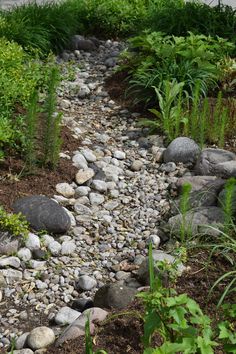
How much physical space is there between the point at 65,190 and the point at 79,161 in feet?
1.59

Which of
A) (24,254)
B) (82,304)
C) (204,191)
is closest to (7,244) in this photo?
(24,254)

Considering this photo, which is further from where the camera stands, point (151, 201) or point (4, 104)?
point (4, 104)

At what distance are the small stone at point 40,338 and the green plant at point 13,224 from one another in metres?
0.92

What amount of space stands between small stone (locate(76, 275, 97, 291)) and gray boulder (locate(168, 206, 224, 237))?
64 centimetres

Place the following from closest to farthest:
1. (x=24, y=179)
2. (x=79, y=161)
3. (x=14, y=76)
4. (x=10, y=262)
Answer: (x=10, y=262), (x=24, y=179), (x=79, y=161), (x=14, y=76)

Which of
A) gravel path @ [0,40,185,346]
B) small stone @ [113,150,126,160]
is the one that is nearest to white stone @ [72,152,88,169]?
gravel path @ [0,40,185,346]

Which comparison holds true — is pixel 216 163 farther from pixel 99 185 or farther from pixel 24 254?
pixel 24 254

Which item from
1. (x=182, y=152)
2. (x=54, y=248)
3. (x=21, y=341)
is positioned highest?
(x=182, y=152)

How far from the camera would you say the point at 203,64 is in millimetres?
7137

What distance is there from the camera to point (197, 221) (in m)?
4.88

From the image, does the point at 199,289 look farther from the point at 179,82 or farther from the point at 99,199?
the point at 179,82

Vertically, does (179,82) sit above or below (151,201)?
above

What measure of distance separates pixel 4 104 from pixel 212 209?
6.78ft

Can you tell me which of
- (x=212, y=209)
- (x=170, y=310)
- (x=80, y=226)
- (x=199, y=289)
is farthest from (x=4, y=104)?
(x=170, y=310)
